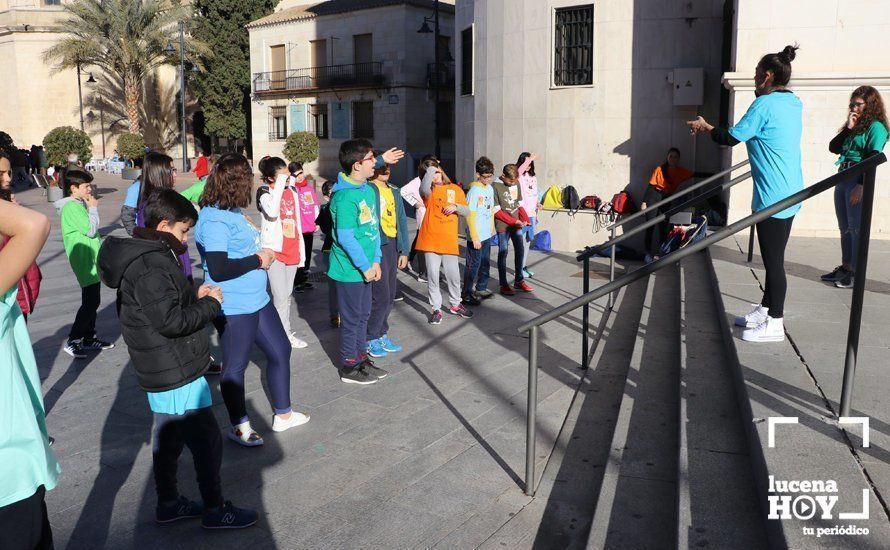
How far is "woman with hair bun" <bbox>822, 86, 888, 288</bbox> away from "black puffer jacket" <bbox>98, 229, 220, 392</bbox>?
202 inches

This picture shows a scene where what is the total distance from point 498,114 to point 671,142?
11.7 ft

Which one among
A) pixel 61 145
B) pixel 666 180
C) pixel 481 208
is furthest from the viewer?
pixel 61 145

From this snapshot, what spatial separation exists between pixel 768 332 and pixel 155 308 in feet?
12.0

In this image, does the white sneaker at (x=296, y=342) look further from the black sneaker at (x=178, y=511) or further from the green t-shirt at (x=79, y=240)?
the black sneaker at (x=178, y=511)

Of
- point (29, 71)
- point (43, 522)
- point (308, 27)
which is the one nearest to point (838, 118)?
point (43, 522)

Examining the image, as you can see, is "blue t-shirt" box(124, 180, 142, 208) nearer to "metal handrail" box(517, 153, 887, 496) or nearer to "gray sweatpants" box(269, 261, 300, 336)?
"gray sweatpants" box(269, 261, 300, 336)

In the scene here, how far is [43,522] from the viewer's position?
8.00 ft

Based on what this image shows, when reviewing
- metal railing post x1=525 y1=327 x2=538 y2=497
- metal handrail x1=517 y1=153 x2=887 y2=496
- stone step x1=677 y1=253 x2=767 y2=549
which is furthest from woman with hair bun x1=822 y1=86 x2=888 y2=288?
metal railing post x1=525 y1=327 x2=538 y2=497

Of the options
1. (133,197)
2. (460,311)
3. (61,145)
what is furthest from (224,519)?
(61,145)

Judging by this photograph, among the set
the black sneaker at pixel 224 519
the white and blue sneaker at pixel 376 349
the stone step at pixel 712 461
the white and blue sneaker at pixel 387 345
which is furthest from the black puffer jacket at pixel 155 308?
the white and blue sneaker at pixel 387 345

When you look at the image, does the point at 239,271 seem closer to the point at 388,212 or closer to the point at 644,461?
the point at 644,461

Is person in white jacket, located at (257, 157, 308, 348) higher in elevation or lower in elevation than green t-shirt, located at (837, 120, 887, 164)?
lower

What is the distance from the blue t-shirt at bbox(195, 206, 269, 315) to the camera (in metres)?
4.54

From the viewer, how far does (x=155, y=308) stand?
3.42 m
